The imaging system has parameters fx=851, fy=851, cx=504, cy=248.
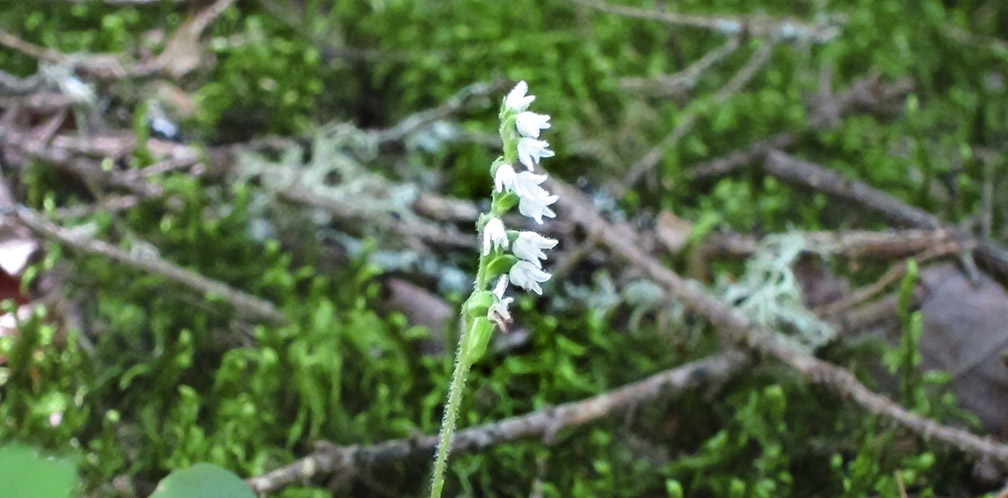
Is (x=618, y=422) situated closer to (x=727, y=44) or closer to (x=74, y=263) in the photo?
(x=74, y=263)

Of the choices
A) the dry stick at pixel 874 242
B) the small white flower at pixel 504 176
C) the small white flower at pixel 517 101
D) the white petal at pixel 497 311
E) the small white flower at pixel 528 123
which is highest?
the dry stick at pixel 874 242

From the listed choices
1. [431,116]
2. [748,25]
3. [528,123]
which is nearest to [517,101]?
[528,123]

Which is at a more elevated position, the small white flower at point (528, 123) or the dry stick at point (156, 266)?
the dry stick at point (156, 266)

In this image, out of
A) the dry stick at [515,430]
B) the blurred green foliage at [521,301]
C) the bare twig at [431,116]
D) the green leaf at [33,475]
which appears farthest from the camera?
the bare twig at [431,116]

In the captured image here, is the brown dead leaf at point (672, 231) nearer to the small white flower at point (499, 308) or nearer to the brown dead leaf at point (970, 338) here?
the brown dead leaf at point (970, 338)

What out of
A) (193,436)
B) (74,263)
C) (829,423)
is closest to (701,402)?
(829,423)

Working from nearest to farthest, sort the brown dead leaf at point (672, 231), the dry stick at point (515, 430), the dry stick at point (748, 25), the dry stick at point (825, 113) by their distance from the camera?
the dry stick at point (515, 430), the brown dead leaf at point (672, 231), the dry stick at point (825, 113), the dry stick at point (748, 25)

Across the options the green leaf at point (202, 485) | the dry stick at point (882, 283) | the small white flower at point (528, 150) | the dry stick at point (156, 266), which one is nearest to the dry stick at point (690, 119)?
the dry stick at point (882, 283)

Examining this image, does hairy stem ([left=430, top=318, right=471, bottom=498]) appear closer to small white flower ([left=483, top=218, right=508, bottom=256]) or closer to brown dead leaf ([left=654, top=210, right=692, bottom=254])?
small white flower ([left=483, top=218, right=508, bottom=256])
